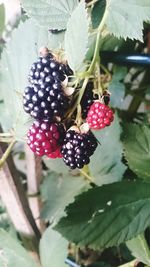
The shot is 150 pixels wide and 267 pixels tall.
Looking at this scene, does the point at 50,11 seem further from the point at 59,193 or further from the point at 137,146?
the point at 59,193

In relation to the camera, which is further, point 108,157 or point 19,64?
point 108,157

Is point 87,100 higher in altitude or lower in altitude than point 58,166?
higher

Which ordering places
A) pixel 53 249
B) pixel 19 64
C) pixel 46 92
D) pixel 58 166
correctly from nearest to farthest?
pixel 46 92 < pixel 19 64 < pixel 53 249 < pixel 58 166

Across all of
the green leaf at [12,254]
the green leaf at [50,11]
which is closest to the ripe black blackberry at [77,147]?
the green leaf at [50,11]

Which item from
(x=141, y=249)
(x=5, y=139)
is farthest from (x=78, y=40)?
(x=141, y=249)

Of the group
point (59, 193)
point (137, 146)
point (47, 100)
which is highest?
point (47, 100)

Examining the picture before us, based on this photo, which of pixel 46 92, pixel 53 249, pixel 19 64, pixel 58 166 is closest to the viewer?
pixel 46 92

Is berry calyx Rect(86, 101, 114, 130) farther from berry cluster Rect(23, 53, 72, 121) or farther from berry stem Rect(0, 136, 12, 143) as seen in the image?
berry stem Rect(0, 136, 12, 143)
